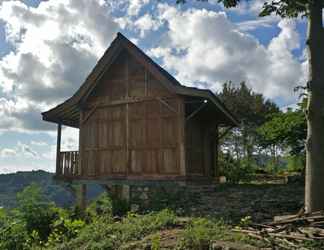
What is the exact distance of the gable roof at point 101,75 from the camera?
12.5 meters

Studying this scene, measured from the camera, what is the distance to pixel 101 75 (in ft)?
47.8

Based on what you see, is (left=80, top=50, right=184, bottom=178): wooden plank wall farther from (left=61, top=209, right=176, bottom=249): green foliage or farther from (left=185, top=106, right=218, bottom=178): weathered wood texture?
(left=61, top=209, right=176, bottom=249): green foliage

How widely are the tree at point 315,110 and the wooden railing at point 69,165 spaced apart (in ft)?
30.2

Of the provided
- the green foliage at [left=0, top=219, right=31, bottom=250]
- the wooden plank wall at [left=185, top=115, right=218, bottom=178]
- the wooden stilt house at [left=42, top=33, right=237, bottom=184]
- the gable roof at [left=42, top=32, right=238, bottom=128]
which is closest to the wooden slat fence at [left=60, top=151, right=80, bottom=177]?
the wooden stilt house at [left=42, top=33, right=237, bottom=184]

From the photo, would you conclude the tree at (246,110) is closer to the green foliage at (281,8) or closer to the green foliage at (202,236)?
the green foliage at (281,8)

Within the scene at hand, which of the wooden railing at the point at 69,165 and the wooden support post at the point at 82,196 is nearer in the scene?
the wooden support post at the point at 82,196

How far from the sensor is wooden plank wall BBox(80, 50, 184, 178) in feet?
42.3

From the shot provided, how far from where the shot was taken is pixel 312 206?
8812 millimetres

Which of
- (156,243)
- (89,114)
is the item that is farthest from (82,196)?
A: (156,243)

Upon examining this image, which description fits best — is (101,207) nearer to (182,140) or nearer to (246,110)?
(182,140)

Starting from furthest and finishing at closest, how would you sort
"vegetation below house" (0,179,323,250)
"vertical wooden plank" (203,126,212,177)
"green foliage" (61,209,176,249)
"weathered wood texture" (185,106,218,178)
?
"vertical wooden plank" (203,126,212,177), "weathered wood texture" (185,106,218,178), "green foliage" (61,209,176,249), "vegetation below house" (0,179,323,250)

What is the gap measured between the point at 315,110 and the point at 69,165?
32.6 feet

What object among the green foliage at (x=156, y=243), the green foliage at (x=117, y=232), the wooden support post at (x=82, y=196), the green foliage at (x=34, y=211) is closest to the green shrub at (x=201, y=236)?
the green foliage at (x=156, y=243)

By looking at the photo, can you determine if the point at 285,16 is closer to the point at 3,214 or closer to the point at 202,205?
the point at 202,205
